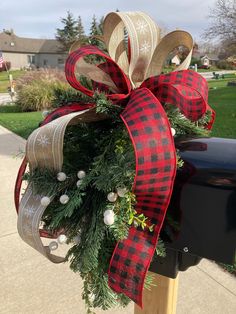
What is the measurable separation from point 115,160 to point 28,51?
67568mm

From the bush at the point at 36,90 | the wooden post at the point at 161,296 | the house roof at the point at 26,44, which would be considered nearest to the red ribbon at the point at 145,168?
the wooden post at the point at 161,296

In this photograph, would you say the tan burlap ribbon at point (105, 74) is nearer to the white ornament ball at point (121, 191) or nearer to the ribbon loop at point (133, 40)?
the ribbon loop at point (133, 40)

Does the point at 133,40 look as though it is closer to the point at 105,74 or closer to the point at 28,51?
the point at 105,74

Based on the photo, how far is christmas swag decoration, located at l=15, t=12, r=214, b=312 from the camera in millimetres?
784

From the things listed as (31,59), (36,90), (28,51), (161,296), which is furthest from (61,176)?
(31,59)

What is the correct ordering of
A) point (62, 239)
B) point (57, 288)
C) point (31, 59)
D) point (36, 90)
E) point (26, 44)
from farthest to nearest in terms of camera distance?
point (31, 59), point (26, 44), point (36, 90), point (57, 288), point (62, 239)

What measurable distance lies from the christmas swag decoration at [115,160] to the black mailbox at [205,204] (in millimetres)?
65

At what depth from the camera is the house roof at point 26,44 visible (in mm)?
60656

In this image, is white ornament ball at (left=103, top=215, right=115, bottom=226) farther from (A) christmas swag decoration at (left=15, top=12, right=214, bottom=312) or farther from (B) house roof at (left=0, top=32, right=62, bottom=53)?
(B) house roof at (left=0, top=32, right=62, bottom=53)

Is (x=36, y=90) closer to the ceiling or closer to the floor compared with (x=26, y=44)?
closer to the floor

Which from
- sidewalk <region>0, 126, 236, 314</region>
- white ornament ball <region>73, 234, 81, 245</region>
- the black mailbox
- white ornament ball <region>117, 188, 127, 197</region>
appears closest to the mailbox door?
the black mailbox

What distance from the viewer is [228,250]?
2.67 feet

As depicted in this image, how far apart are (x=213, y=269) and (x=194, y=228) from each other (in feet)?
5.72

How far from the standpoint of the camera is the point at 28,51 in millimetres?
62312
